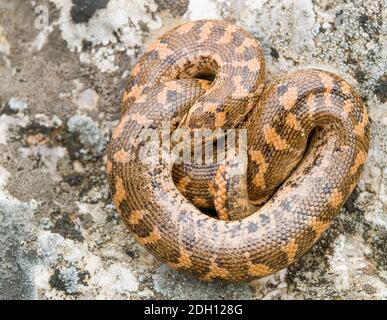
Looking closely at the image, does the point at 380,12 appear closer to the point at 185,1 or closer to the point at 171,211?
the point at 185,1

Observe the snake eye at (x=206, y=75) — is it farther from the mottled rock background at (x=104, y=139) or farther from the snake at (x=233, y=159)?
the mottled rock background at (x=104, y=139)

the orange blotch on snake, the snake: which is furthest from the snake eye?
the orange blotch on snake

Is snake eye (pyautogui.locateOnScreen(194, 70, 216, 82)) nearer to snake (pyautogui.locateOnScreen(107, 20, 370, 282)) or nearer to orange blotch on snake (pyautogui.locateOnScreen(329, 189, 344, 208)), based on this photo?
snake (pyautogui.locateOnScreen(107, 20, 370, 282))

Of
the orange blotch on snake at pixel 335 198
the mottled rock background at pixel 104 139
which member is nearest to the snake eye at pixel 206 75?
the mottled rock background at pixel 104 139

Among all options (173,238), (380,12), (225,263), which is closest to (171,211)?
(173,238)

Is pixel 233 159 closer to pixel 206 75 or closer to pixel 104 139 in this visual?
pixel 206 75

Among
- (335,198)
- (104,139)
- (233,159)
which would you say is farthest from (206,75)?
(335,198)
